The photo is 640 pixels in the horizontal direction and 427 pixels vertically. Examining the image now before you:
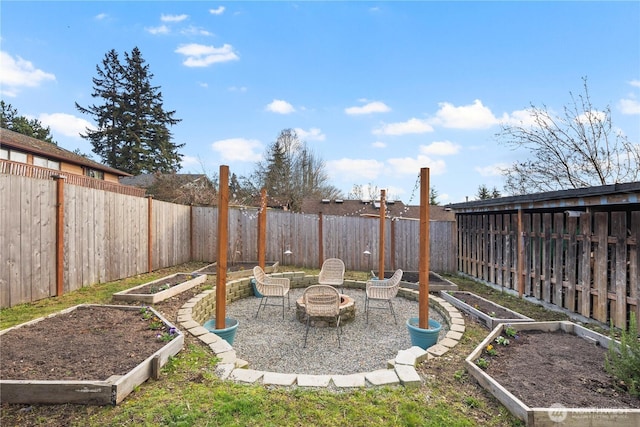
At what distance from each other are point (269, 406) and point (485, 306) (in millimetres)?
3967

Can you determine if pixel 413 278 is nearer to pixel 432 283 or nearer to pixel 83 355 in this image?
pixel 432 283

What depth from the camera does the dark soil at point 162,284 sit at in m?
4.77

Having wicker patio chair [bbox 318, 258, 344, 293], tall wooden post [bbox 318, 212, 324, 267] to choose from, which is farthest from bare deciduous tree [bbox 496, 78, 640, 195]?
wicker patio chair [bbox 318, 258, 344, 293]

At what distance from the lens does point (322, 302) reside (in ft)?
14.0

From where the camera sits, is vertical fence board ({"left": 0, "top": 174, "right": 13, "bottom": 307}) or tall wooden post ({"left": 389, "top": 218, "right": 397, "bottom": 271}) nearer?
vertical fence board ({"left": 0, "top": 174, "right": 13, "bottom": 307})

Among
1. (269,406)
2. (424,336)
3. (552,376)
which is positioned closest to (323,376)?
(269,406)

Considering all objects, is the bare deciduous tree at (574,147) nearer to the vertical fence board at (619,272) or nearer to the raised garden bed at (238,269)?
the vertical fence board at (619,272)

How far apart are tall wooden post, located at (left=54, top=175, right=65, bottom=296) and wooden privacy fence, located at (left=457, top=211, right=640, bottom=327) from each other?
780 cm

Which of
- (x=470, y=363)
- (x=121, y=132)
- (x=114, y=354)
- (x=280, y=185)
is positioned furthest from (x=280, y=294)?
(x=121, y=132)

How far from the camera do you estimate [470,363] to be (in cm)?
261

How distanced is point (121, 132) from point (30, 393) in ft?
84.3

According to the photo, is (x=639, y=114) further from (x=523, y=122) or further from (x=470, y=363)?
(x=470, y=363)

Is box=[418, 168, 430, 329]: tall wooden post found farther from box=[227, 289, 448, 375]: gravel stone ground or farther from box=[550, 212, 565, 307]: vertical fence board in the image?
box=[550, 212, 565, 307]: vertical fence board

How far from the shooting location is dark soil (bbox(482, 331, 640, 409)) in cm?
210
